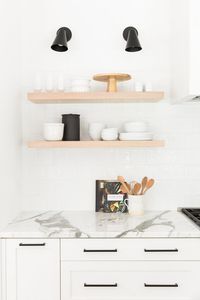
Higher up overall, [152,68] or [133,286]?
[152,68]

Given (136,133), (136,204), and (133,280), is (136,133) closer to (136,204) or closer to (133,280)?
(136,204)

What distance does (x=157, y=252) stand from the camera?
6.55 feet

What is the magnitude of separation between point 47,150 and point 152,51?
103cm

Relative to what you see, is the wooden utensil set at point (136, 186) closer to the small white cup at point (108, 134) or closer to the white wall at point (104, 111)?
the white wall at point (104, 111)

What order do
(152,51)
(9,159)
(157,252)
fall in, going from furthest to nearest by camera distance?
(152,51) → (9,159) → (157,252)

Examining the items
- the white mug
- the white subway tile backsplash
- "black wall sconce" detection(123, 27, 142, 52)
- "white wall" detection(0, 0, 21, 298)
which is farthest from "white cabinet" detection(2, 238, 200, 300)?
"black wall sconce" detection(123, 27, 142, 52)

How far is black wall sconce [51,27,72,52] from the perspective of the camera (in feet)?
7.69

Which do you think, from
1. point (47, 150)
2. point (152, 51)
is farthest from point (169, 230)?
point (152, 51)

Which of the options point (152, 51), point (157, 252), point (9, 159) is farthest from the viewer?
point (152, 51)

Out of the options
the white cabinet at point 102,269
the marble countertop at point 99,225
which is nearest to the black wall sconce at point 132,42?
the marble countertop at point 99,225

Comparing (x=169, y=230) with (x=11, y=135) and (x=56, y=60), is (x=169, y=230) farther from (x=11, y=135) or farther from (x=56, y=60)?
(x=56, y=60)

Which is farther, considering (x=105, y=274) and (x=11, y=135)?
(x=11, y=135)

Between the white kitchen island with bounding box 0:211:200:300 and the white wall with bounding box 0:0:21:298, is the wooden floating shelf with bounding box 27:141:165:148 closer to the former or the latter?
the white wall with bounding box 0:0:21:298

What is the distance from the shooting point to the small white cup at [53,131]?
2340 mm
